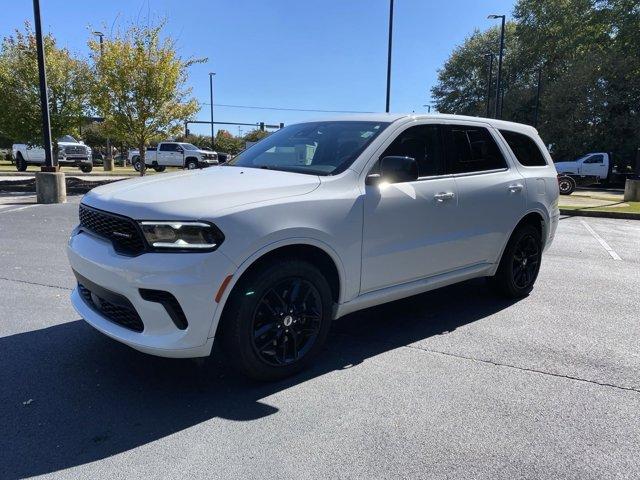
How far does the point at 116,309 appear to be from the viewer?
3.19 m

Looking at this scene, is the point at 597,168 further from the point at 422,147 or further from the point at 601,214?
the point at 422,147

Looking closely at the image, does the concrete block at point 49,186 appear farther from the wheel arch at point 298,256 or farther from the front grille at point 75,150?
the front grille at point 75,150

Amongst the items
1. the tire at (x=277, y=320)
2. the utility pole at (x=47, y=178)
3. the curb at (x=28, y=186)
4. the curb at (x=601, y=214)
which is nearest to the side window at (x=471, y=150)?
the tire at (x=277, y=320)

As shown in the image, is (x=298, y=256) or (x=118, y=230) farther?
(x=298, y=256)

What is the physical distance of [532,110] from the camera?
40.3 metres

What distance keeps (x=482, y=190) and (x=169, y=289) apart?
2.96 m

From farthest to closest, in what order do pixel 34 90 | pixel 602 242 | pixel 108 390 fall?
pixel 34 90, pixel 602 242, pixel 108 390

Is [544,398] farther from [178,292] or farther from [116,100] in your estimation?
[116,100]

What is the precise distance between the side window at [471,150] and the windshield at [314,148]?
2.65 ft

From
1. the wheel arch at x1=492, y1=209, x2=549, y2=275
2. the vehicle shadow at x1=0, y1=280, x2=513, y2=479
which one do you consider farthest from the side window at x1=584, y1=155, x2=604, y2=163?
the vehicle shadow at x1=0, y1=280, x2=513, y2=479

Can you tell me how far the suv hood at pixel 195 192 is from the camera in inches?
116

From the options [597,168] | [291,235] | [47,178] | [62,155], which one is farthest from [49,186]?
[597,168]

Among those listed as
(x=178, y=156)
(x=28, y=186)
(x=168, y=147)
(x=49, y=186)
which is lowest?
(x=28, y=186)

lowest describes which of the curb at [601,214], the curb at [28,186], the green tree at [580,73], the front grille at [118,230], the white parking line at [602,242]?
the white parking line at [602,242]
